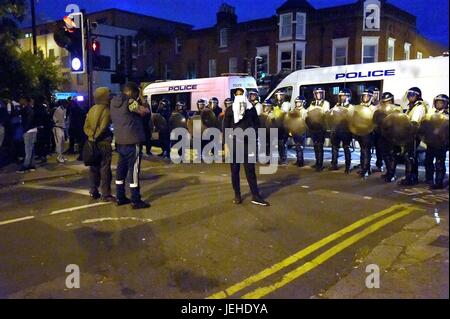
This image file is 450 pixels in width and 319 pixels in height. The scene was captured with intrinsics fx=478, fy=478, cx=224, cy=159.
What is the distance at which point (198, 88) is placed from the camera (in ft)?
61.2

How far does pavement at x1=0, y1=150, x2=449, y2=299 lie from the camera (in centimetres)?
430

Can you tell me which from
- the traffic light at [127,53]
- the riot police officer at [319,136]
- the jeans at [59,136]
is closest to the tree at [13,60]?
the jeans at [59,136]

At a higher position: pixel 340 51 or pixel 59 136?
pixel 340 51

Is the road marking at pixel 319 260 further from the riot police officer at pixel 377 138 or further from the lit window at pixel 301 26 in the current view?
the lit window at pixel 301 26

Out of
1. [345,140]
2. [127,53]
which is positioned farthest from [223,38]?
[345,140]

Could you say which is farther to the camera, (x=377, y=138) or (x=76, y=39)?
(x=76, y=39)

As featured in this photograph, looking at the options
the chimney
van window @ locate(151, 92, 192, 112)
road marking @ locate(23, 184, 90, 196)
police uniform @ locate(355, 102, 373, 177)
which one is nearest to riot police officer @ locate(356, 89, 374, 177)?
police uniform @ locate(355, 102, 373, 177)

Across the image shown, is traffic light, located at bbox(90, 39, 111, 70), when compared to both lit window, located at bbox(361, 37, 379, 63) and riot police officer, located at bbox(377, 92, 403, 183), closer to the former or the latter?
riot police officer, located at bbox(377, 92, 403, 183)

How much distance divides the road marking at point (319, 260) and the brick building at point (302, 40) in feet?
63.6

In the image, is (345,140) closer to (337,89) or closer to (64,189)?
(337,89)

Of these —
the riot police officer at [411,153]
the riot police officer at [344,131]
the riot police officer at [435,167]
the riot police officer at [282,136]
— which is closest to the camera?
the riot police officer at [435,167]

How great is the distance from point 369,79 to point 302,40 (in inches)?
734

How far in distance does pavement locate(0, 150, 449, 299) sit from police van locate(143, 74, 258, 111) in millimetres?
8908

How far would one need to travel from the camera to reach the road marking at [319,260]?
428 cm
